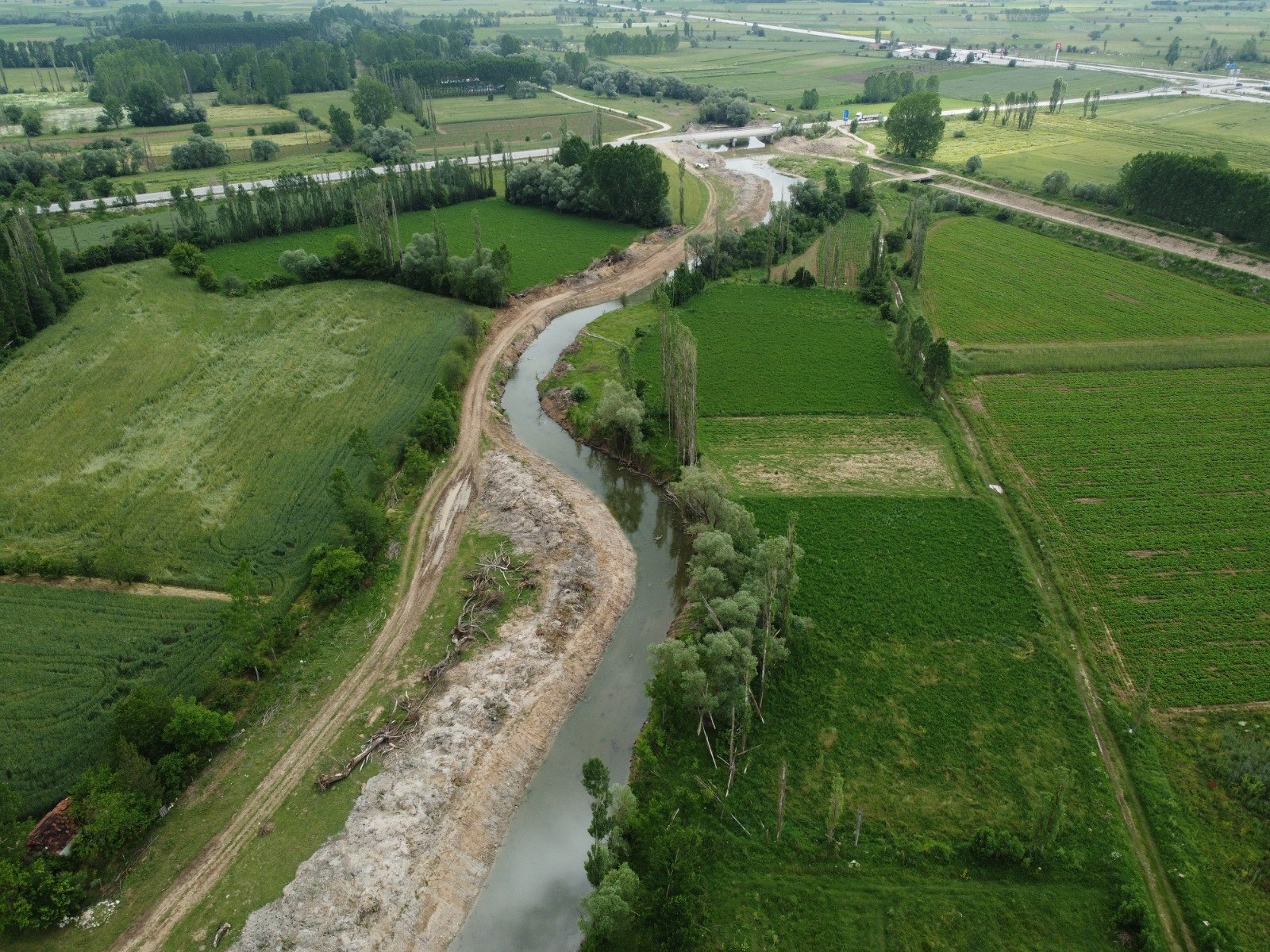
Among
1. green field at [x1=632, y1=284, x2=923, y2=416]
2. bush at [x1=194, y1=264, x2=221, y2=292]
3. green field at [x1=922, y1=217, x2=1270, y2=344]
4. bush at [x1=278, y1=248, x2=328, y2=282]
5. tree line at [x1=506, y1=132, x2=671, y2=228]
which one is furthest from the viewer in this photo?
tree line at [x1=506, y1=132, x2=671, y2=228]

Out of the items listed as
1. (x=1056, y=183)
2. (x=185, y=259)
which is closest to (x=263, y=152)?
(x=185, y=259)

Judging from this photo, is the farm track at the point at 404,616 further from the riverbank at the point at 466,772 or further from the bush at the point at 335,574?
the riverbank at the point at 466,772

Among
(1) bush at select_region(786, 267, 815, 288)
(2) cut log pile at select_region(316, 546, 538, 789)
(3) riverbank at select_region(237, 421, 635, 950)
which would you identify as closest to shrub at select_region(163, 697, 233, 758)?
(2) cut log pile at select_region(316, 546, 538, 789)

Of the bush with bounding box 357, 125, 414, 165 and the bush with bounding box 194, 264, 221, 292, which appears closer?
the bush with bounding box 194, 264, 221, 292

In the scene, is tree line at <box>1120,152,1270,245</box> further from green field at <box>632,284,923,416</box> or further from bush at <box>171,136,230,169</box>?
bush at <box>171,136,230,169</box>

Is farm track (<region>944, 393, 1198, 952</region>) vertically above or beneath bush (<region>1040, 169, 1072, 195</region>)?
beneath

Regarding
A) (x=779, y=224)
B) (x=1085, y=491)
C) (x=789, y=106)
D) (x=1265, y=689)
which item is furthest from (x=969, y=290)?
(x=789, y=106)
